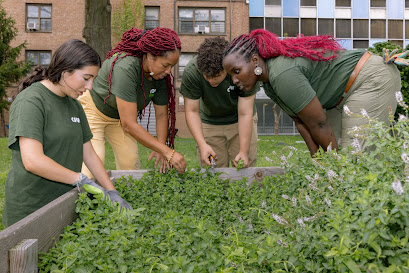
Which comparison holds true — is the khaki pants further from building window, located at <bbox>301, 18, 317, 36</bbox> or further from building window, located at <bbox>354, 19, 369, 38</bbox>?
building window, located at <bbox>354, 19, 369, 38</bbox>

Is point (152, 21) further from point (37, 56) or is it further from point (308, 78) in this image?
point (308, 78)

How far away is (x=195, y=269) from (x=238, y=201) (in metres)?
1.45

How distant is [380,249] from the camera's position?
128 cm

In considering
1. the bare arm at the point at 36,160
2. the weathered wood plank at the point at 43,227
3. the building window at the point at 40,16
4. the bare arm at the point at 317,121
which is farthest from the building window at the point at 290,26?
the bare arm at the point at 36,160

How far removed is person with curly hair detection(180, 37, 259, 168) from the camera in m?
3.59

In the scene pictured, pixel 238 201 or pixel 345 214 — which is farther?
pixel 238 201

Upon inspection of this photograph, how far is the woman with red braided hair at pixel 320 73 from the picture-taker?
2973 mm

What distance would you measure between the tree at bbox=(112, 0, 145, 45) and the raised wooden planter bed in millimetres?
24194

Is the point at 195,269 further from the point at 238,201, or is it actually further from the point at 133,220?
the point at 238,201

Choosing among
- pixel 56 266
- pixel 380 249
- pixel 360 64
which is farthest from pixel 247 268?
pixel 360 64

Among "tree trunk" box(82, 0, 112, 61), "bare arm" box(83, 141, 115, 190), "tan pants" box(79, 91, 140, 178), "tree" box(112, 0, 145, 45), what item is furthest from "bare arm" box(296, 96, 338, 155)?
"tree" box(112, 0, 145, 45)

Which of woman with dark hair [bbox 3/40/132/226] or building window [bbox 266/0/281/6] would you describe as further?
building window [bbox 266/0/281/6]

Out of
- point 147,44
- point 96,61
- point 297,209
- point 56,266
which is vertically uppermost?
point 147,44

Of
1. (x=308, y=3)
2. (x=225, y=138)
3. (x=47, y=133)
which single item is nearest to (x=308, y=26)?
(x=308, y=3)
